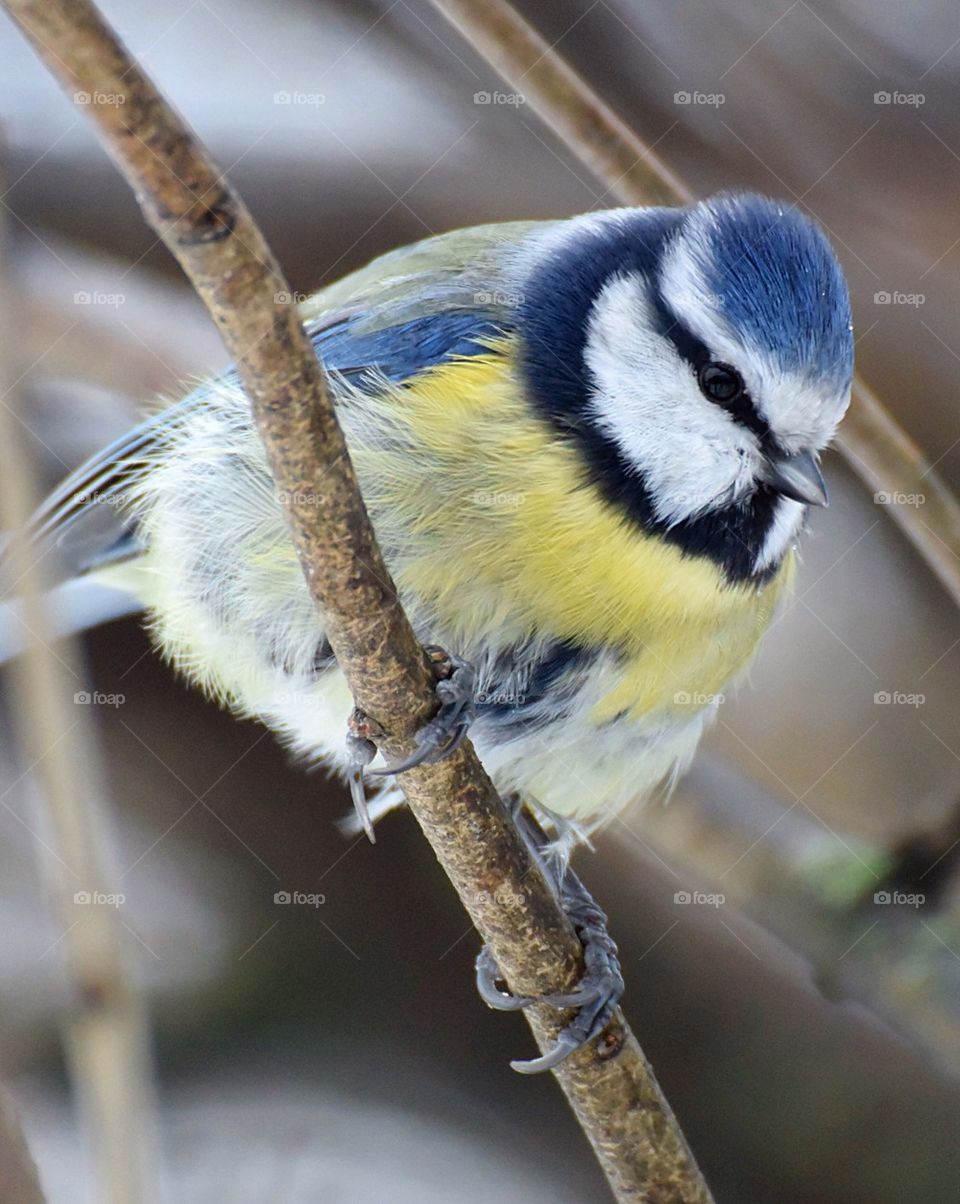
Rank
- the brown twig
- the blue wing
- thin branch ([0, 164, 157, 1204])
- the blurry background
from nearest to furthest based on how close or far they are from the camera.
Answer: the brown twig < thin branch ([0, 164, 157, 1204]) < the blue wing < the blurry background

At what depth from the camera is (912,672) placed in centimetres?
120

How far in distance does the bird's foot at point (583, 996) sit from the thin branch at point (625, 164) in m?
0.45

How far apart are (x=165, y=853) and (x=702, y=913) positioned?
1.82ft

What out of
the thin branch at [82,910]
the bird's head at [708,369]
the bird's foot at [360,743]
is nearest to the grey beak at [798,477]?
the bird's head at [708,369]

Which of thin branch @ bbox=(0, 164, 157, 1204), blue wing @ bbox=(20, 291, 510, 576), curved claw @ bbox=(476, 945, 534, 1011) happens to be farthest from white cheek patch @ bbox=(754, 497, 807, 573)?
thin branch @ bbox=(0, 164, 157, 1204)

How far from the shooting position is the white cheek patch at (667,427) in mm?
809

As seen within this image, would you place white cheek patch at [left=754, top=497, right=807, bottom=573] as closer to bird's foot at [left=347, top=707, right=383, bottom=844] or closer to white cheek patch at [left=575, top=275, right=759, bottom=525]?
white cheek patch at [left=575, top=275, right=759, bottom=525]

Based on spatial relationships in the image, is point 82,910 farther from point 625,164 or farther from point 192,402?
point 625,164

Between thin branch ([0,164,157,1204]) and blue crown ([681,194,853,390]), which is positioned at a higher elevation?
blue crown ([681,194,853,390])

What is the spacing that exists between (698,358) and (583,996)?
0.44m

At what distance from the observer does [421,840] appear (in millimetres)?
1256

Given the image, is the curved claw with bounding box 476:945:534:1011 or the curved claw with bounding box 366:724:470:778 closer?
the curved claw with bounding box 366:724:470:778

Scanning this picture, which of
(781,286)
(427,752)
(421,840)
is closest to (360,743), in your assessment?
(427,752)

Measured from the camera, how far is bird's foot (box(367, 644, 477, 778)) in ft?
2.16
